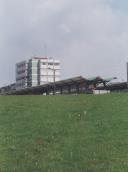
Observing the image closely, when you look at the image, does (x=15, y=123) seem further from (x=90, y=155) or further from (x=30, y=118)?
(x=90, y=155)

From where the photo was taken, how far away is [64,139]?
16.8 metres

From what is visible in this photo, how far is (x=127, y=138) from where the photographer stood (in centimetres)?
1672

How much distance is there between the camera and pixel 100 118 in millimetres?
20344

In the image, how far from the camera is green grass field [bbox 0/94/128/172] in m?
14.3

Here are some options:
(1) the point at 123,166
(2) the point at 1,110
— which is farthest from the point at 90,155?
(2) the point at 1,110

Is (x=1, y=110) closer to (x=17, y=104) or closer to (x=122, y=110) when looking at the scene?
(x=17, y=104)

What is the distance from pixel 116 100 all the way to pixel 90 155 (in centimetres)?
1177

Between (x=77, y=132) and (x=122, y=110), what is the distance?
15.7 ft

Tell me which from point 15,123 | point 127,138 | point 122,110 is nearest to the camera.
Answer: point 127,138

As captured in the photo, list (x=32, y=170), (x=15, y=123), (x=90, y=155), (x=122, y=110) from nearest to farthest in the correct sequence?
(x=32, y=170) → (x=90, y=155) → (x=15, y=123) → (x=122, y=110)

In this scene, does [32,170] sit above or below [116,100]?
below

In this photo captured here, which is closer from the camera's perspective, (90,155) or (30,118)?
(90,155)

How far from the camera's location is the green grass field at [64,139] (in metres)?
14.3

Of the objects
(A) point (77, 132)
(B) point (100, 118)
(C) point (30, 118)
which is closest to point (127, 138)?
(A) point (77, 132)
